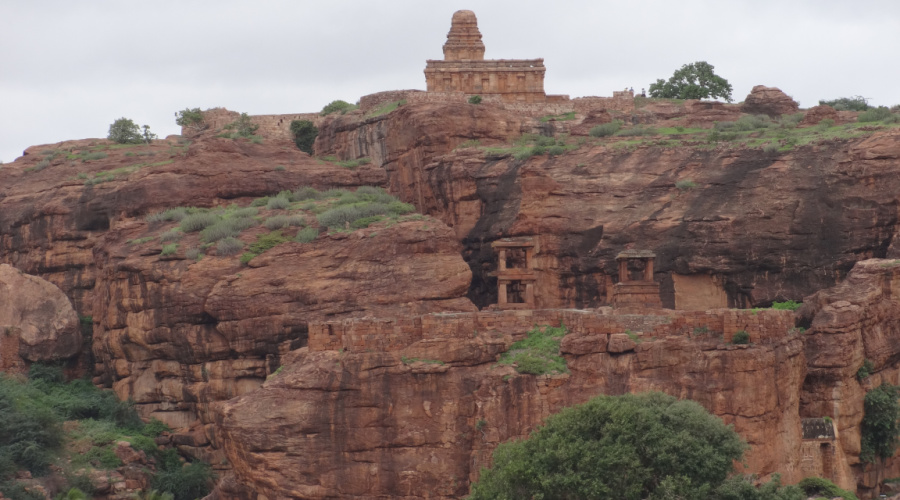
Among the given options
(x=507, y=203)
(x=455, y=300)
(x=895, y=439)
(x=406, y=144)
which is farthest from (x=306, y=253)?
(x=895, y=439)

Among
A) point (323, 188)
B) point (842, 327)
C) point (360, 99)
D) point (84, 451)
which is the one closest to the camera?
point (842, 327)

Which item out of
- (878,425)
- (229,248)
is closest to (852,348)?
(878,425)

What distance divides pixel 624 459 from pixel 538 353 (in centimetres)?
785

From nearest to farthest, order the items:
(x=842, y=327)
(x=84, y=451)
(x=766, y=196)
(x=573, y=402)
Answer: (x=573, y=402) → (x=842, y=327) → (x=84, y=451) → (x=766, y=196)

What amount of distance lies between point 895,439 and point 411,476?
14.8m

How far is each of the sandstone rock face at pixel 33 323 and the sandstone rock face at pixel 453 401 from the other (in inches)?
571

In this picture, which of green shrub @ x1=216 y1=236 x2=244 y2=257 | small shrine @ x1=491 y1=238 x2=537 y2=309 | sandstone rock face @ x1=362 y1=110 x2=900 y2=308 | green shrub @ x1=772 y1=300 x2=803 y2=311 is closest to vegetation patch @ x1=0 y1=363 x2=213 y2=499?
green shrub @ x1=216 y1=236 x2=244 y2=257

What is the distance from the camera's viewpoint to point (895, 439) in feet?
169

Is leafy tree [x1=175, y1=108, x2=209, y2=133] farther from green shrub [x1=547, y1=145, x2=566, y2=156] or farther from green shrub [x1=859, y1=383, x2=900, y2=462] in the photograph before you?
green shrub [x1=859, y1=383, x2=900, y2=462]

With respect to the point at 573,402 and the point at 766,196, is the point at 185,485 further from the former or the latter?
the point at 766,196

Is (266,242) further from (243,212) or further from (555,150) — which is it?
(555,150)

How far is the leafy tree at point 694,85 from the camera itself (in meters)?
84.8

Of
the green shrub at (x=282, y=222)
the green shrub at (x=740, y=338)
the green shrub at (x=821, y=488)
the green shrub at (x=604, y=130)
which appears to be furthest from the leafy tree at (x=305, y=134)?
the green shrub at (x=821, y=488)

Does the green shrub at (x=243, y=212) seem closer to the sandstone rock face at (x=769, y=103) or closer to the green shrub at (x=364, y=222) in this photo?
the green shrub at (x=364, y=222)
